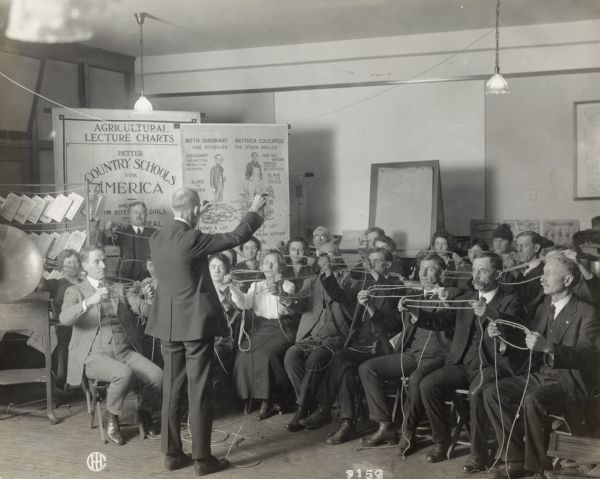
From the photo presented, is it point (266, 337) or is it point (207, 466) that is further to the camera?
point (266, 337)

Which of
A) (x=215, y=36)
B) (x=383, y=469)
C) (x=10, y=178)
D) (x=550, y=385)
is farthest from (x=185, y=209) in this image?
(x=215, y=36)

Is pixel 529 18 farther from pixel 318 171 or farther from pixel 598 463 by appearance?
pixel 598 463

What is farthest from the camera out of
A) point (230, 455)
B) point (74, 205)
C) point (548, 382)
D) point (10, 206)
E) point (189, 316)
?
point (74, 205)

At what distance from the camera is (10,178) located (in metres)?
5.39

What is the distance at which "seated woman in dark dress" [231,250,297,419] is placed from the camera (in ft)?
13.7

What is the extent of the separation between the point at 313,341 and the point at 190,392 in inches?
43.8

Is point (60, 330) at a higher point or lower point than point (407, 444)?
higher

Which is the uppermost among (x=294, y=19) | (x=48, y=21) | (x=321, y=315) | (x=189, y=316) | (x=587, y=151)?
(x=294, y=19)

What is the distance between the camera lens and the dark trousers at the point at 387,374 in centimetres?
360

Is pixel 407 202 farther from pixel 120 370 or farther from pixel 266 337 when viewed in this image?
pixel 120 370

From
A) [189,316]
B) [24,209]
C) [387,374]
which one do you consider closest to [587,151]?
[387,374]

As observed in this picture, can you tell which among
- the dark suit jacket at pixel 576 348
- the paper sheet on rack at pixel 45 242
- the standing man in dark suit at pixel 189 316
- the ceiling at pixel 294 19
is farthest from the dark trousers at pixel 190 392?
the ceiling at pixel 294 19

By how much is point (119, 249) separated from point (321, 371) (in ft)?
7.68

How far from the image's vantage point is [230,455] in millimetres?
3602
